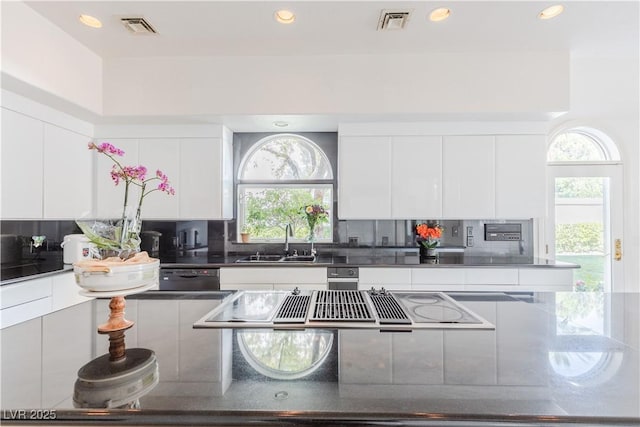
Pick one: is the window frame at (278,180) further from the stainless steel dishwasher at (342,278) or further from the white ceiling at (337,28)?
the white ceiling at (337,28)

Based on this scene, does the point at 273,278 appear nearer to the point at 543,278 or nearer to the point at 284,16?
the point at 284,16

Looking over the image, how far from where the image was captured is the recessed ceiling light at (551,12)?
226 cm

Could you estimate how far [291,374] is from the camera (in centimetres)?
82

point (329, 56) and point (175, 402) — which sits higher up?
point (329, 56)

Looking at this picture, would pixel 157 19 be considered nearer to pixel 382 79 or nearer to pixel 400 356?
pixel 382 79

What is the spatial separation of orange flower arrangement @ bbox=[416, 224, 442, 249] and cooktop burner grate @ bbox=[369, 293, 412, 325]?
1774mm

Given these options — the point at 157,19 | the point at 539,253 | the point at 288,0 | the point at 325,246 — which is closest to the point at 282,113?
the point at 288,0

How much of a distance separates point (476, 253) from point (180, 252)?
3227 mm

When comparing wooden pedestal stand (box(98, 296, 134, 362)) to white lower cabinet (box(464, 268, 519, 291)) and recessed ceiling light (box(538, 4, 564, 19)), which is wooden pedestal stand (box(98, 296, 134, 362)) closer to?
white lower cabinet (box(464, 268, 519, 291))

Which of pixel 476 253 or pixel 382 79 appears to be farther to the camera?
pixel 476 253

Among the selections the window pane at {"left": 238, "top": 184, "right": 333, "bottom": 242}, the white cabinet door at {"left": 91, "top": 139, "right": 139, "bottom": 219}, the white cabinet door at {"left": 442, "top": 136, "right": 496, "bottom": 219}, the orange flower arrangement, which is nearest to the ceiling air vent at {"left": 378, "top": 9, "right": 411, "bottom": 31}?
the white cabinet door at {"left": 442, "top": 136, "right": 496, "bottom": 219}

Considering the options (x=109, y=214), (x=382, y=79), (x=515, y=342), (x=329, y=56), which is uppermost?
(x=329, y=56)

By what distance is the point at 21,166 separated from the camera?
244 cm

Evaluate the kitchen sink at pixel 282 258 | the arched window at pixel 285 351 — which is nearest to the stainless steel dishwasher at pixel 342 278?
the kitchen sink at pixel 282 258
